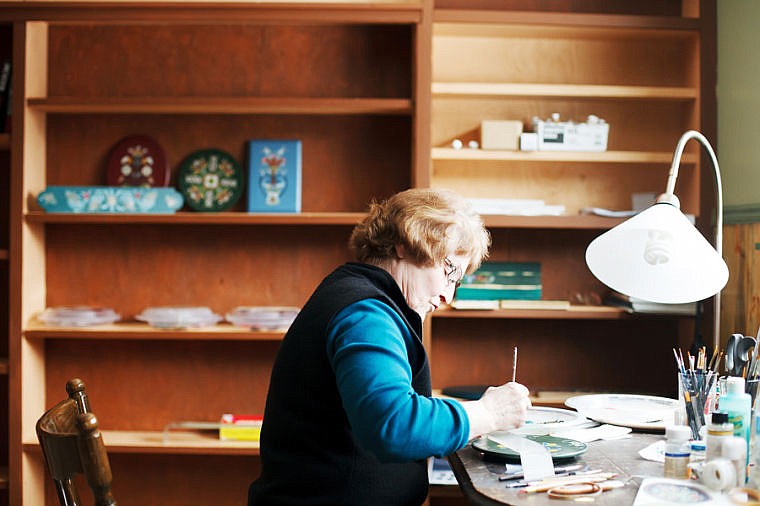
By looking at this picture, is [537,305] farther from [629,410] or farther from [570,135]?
[629,410]

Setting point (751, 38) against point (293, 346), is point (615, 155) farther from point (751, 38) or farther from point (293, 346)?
point (293, 346)

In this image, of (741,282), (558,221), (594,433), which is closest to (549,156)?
(558,221)

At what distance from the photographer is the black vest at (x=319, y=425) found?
1.67 m

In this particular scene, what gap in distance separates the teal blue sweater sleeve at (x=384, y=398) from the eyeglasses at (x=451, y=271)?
0.31m

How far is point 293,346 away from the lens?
1.72 meters

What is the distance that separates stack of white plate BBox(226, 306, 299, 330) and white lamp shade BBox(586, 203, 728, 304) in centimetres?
166

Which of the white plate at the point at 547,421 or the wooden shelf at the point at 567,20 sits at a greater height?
the wooden shelf at the point at 567,20

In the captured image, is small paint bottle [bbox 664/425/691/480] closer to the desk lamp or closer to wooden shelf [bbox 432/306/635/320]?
the desk lamp

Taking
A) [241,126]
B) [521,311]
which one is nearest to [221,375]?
[241,126]

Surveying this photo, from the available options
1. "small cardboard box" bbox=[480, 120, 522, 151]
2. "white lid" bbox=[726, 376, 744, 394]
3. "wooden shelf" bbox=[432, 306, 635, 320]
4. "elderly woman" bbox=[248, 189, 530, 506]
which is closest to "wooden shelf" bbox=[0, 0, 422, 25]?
"small cardboard box" bbox=[480, 120, 522, 151]

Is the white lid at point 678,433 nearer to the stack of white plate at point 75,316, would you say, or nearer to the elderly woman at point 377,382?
the elderly woman at point 377,382

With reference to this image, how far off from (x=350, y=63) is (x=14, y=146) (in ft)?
4.49

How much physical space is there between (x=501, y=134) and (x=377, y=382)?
79.7 inches

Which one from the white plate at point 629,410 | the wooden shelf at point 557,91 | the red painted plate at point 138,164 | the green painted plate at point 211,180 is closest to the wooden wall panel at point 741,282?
the wooden shelf at point 557,91
